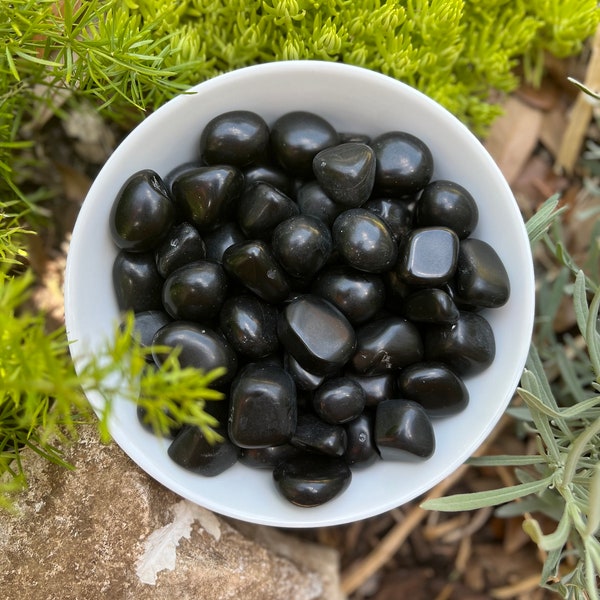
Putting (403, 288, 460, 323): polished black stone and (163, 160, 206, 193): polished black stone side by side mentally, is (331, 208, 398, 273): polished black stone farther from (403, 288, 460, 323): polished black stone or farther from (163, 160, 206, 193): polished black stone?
(163, 160, 206, 193): polished black stone

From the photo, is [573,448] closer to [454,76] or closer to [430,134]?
[430,134]

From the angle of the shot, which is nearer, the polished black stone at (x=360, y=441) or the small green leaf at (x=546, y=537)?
the small green leaf at (x=546, y=537)

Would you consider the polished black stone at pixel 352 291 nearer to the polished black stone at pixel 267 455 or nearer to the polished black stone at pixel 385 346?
the polished black stone at pixel 385 346

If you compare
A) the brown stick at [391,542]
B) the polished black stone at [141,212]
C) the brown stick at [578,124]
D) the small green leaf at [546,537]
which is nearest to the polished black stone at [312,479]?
the small green leaf at [546,537]

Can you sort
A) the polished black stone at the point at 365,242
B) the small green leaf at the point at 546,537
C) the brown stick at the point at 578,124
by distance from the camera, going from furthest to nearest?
the brown stick at the point at 578,124 < the polished black stone at the point at 365,242 < the small green leaf at the point at 546,537

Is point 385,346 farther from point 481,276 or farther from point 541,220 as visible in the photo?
point 541,220

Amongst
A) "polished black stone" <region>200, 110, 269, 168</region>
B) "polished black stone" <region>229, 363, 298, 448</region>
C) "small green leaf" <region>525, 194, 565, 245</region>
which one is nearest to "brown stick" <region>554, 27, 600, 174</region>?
"small green leaf" <region>525, 194, 565, 245</region>
